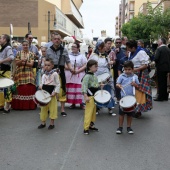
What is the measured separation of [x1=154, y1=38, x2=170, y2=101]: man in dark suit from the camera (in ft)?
38.7

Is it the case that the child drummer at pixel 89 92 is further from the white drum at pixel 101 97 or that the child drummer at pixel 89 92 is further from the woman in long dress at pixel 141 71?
the woman in long dress at pixel 141 71

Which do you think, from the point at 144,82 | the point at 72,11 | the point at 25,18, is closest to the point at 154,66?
the point at 144,82

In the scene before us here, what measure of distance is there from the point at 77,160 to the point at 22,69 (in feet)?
15.0

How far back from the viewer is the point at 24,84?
31.7 ft

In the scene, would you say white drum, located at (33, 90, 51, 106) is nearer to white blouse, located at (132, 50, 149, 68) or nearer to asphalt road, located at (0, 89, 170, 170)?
asphalt road, located at (0, 89, 170, 170)

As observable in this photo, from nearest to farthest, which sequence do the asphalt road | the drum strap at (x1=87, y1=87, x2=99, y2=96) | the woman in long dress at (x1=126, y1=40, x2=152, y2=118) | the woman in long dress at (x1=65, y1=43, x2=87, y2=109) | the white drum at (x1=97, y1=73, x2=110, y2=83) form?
the asphalt road → the drum strap at (x1=87, y1=87, x2=99, y2=96) → the woman in long dress at (x1=126, y1=40, x2=152, y2=118) → the white drum at (x1=97, y1=73, x2=110, y2=83) → the woman in long dress at (x1=65, y1=43, x2=87, y2=109)

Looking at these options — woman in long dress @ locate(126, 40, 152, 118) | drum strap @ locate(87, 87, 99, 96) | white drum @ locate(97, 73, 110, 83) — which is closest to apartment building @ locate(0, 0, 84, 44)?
white drum @ locate(97, 73, 110, 83)

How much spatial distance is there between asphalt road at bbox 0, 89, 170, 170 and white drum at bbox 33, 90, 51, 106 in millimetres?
560

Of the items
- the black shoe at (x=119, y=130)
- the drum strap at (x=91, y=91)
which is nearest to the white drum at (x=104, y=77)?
the drum strap at (x=91, y=91)

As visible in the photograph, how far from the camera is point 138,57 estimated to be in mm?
8594

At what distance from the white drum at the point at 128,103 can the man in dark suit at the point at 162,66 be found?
5106 millimetres

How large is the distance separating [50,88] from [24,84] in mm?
2214

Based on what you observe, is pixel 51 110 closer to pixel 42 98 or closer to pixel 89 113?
pixel 42 98

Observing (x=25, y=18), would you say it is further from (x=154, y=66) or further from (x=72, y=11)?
(x=154, y=66)
